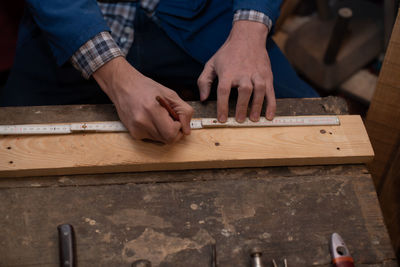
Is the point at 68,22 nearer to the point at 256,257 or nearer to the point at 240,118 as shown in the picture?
the point at 240,118

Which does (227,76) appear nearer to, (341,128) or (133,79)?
(133,79)

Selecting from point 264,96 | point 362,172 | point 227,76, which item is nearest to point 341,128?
point 362,172

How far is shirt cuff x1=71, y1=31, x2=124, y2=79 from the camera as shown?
1497mm

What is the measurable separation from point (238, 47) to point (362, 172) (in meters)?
0.72

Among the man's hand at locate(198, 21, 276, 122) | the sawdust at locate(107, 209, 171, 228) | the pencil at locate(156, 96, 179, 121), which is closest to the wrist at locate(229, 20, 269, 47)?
the man's hand at locate(198, 21, 276, 122)

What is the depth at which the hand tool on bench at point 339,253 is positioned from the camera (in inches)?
48.0

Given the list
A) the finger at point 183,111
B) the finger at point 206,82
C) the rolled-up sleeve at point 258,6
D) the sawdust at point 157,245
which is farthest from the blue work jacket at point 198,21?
the sawdust at point 157,245

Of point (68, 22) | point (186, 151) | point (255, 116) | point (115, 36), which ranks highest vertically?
point (68, 22)

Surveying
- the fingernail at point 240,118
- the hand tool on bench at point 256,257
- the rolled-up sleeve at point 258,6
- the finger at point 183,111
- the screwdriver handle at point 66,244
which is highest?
the rolled-up sleeve at point 258,6

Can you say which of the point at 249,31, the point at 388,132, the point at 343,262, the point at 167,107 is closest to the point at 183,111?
the point at 167,107

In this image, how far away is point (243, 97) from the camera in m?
1.51

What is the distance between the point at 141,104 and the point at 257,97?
47 centimetres

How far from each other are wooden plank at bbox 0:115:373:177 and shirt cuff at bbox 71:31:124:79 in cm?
29

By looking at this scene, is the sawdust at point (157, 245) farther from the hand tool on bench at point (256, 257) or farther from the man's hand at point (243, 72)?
the man's hand at point (243, 72)
